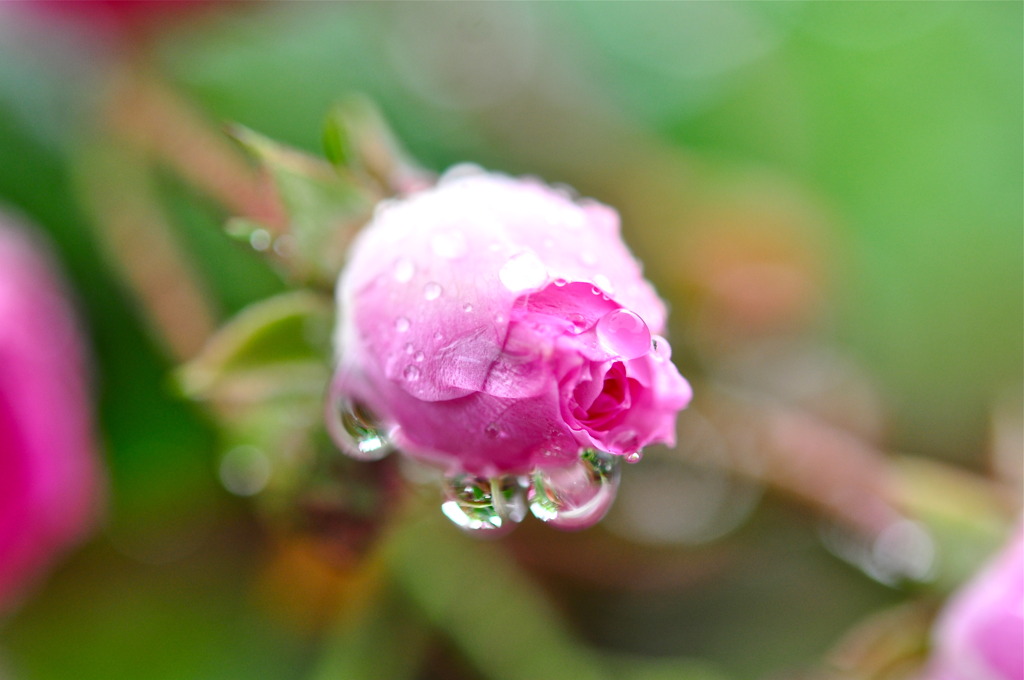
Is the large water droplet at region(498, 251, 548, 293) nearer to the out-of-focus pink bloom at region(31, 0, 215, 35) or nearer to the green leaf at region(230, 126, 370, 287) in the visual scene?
the green leaf at region(230, 126, 370, 287)

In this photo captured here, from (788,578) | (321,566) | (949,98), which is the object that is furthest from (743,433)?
(949,98)

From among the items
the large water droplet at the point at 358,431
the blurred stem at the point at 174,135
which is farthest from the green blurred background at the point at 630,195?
the large water droplet at the point at 358,431

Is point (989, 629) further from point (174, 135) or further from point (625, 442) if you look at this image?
point (174, 135)

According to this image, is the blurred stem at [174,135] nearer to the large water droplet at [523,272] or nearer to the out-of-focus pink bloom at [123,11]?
the out-of-focus pink bloom at [123,11]

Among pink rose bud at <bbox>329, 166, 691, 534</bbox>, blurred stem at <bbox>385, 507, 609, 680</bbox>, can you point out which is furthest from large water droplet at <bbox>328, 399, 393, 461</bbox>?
blurred stem at <bbox>385, 507, 609, 680</bbox>

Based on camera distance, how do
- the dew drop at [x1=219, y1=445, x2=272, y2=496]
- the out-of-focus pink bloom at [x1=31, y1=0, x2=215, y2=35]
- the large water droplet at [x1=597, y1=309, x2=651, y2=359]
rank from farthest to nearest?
the out-of-focus pink bloom at [x1=31, y1=0, x2=215, y2=35], the dew drop at [x1=219, y1=445, x2=272, y2=496], the large water droplet at [x1=597, y1=309, x2=651, y2=359]

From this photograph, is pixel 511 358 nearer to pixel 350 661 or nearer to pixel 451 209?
pixel 451 209

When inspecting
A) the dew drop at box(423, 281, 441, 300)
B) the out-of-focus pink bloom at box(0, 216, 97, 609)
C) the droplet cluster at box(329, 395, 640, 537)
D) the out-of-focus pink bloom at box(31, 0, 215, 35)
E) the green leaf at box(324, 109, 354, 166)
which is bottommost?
the out-of-focus pink bloom at box(0, 216, 97, 609)
